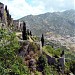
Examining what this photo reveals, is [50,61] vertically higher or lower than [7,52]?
lower

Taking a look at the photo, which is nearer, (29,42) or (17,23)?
(29,42)

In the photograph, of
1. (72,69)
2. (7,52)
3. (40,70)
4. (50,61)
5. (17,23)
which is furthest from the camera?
(17,23)

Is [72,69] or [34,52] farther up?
[34,52]

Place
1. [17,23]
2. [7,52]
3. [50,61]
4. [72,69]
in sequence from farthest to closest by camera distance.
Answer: [17,23] → [72,69] → [50,61] → [7,52]

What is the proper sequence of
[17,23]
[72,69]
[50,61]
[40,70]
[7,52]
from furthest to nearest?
1. [17,23]
2. [72,69]
3. [50,61]
4. [40,70]
5. [7,52]

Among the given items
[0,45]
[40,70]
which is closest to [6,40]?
[0,45]

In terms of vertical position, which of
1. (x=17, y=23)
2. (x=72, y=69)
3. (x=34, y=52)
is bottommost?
(x=72, y=69)

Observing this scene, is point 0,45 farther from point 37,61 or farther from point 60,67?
point 60,67

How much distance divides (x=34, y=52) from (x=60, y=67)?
36.1ft

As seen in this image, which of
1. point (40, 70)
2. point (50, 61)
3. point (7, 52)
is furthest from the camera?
point (50, 61)

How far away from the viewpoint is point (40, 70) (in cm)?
7856

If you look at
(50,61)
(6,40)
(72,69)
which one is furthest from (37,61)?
(6,40)

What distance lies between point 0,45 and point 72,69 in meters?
65.0

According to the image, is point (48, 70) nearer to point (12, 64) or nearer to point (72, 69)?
point (72, 69)
